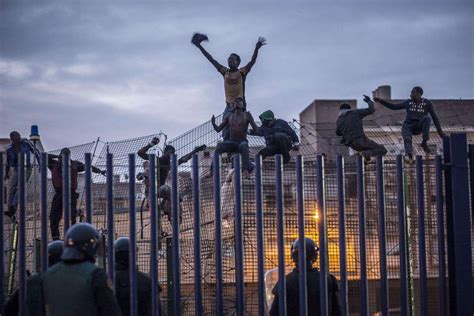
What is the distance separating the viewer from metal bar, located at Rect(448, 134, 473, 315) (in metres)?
8.56

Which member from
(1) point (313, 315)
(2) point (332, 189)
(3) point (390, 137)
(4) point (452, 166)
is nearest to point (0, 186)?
(1) point (313, 315)

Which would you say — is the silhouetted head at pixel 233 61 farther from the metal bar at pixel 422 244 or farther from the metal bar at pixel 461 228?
the metal bar at pixel 422 244

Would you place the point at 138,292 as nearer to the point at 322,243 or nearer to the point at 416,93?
the point at 322,243

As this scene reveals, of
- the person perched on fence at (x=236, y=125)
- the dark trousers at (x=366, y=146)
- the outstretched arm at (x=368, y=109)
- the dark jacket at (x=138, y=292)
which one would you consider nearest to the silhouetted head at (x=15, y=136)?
the person perched on fence at (x=236, y=125)

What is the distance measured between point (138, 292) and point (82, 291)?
1658 mm

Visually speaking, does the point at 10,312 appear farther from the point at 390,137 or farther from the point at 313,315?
the point at 390,137

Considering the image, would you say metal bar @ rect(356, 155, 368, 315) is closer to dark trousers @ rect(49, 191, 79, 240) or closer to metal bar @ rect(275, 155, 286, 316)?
metal bar @ rect(275, 155, 286, 316)

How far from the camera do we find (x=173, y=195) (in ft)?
26.2

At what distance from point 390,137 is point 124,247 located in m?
14.7

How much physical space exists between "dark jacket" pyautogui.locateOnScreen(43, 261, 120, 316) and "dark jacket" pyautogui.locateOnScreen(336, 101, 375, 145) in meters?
9.00

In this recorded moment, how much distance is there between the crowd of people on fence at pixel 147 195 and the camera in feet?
21.2

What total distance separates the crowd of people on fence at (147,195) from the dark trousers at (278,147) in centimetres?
2

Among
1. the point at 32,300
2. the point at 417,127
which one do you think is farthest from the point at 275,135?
the point at 32,300

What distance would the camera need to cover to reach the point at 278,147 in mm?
14664
